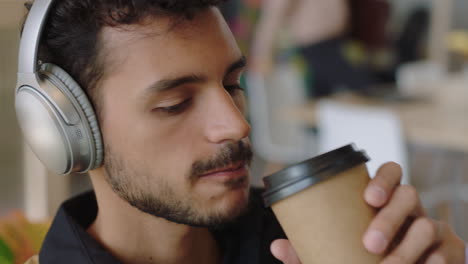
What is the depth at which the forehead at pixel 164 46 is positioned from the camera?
0.83m

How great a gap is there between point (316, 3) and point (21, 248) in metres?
2.31

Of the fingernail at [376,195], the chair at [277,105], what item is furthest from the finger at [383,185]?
the chair at [277,105]

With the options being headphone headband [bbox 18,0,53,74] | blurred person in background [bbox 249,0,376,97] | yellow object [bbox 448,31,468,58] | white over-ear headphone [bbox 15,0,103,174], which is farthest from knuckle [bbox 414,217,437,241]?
yellow object [bbox 448,31,468,58]

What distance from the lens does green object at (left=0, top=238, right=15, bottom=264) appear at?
3.21ft

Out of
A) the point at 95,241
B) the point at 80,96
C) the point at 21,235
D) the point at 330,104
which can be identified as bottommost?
the point at 330,104

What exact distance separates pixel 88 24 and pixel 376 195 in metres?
0.47

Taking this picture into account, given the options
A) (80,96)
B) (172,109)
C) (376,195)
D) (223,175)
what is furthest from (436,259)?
(80,96)

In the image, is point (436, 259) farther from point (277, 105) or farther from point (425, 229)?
point (277, 105)

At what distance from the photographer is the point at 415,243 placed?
719mm

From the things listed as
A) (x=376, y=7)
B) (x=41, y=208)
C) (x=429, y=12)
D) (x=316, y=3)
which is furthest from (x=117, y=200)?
(x=429, y=12)

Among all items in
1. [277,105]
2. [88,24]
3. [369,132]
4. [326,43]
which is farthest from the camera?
[277,105]

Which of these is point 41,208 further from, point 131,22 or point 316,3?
point 316,3

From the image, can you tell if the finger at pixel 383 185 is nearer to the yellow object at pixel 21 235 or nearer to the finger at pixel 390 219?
the finger at pixel 390 219

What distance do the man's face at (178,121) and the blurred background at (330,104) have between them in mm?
338
